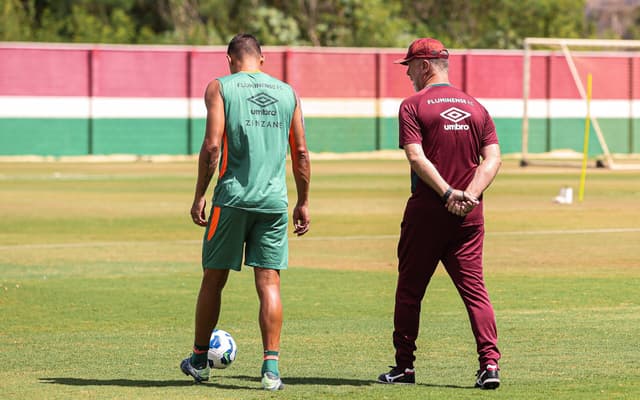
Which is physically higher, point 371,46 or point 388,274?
point 371,46

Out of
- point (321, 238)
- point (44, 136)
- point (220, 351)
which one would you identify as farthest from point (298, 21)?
point (220, 351)

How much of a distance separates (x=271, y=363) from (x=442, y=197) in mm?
1324

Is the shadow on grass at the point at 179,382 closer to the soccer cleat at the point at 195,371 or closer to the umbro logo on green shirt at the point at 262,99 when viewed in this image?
the soccer cleat at the point at 195,371

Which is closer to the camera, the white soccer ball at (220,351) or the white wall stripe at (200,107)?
the white soccer ball at (220,351)

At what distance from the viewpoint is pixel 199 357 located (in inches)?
333

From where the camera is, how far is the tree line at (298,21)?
2244 inches

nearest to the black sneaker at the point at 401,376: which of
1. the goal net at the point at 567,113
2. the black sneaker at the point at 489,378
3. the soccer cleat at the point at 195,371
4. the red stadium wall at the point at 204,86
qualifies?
the black sneaker at the point at 489,378

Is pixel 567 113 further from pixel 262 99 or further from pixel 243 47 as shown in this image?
pixel 262 99

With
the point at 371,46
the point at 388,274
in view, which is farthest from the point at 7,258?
the point at 371,46

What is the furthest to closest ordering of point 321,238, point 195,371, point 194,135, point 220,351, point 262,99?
point 194,135 → point 321,238 → point 220,351 → point 195,371 → point 262,99

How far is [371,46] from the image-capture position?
191 feet

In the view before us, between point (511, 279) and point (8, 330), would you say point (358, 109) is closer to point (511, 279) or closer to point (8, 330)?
point (511, 279)

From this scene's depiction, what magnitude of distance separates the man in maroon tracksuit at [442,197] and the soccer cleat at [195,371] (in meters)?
1.00

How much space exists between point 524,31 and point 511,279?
170 ft
